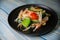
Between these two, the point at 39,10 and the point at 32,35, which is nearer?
the point at 32,35

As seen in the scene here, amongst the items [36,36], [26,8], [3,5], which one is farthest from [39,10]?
[3,5]

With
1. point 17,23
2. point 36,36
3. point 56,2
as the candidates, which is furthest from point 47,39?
point 56,2

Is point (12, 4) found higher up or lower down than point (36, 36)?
higher up

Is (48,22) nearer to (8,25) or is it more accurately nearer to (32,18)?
(32,18)

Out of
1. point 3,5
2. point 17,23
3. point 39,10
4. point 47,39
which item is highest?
point 3,5

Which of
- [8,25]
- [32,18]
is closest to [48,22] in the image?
[32,18]

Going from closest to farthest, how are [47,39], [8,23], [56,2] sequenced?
[47,39]
[8,23]
[56,2]

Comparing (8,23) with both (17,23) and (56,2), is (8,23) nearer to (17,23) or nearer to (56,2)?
(17,23)

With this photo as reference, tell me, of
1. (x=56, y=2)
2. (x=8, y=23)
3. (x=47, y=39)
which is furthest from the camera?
(x=56, y=2)
